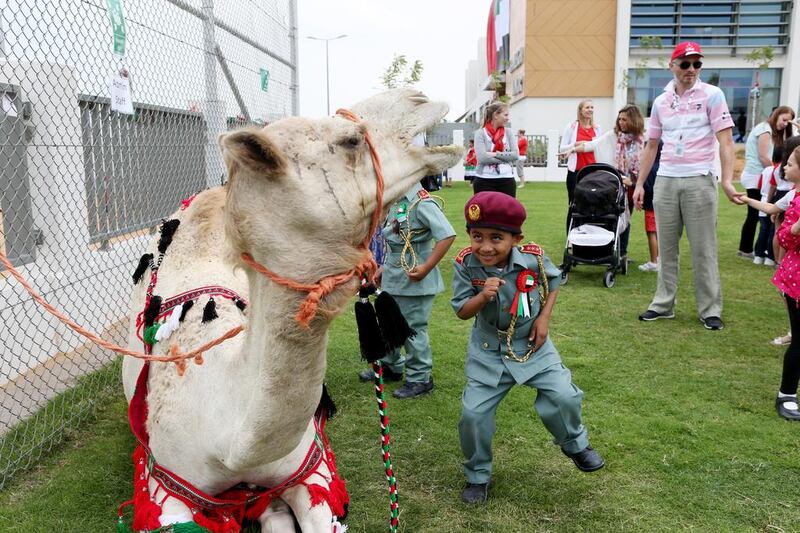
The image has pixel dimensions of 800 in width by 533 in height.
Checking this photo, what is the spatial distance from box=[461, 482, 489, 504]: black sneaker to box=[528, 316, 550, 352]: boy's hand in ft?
2.30

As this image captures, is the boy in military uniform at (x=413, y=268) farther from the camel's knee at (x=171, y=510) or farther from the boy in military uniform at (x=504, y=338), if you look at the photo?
the camel's knee at (x=171, y=510)

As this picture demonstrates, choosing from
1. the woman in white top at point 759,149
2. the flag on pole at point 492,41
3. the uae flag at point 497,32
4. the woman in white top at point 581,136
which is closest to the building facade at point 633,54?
the uae flag at point 497,32

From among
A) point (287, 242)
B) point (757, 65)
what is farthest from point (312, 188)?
point (757, 65)

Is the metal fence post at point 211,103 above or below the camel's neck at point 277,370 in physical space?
above

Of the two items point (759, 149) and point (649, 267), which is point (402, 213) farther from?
point (759, 149)

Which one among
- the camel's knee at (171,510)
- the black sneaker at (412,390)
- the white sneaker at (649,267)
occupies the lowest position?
the black sneaker at (412,390)

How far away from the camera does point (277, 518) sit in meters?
2.58

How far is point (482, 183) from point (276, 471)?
19.1 ft

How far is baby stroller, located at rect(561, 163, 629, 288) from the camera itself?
738 centimetres

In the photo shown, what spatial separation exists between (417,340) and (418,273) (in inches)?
19.2

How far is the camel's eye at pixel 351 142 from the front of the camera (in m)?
1.72

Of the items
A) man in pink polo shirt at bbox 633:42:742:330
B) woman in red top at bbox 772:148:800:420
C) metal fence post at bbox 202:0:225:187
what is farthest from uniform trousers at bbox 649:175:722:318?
metal fence post at bbox 202:0:225:187

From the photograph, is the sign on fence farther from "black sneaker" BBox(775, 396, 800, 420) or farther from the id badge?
"black sneaker" BBox(775, 396, 800, 420)

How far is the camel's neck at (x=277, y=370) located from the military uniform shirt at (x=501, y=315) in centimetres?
140
